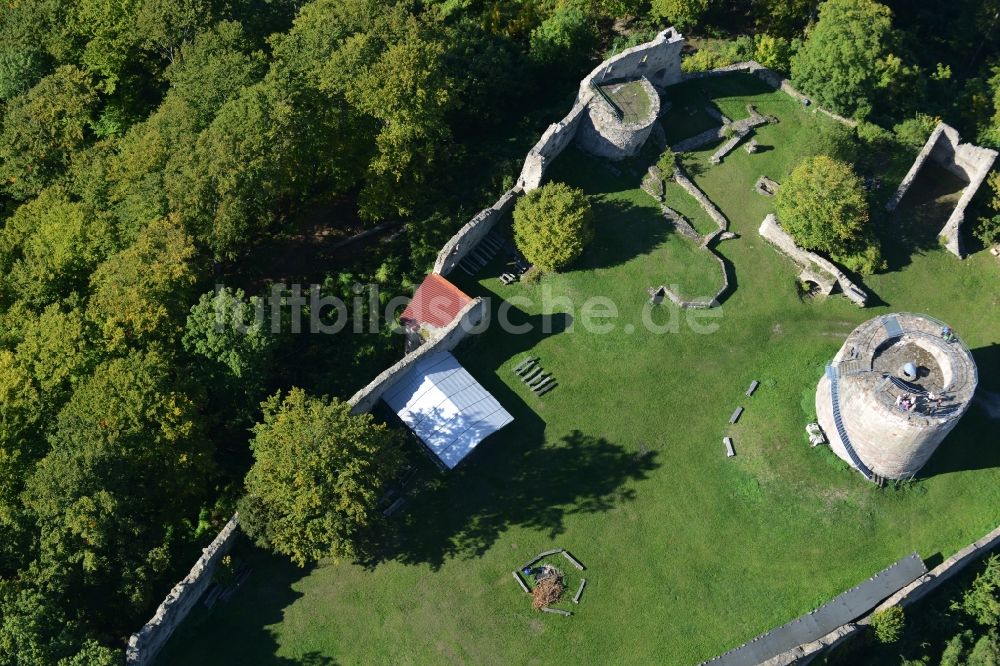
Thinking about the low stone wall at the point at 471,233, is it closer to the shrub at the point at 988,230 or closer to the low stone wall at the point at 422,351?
the low stone wall at the point at 422,351

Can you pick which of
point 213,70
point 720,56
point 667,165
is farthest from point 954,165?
point 213,70

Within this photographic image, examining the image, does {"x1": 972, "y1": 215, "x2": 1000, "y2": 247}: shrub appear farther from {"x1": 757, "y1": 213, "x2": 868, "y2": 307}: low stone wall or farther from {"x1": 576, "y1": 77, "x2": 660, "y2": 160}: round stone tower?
{"x1": 576, "y1": 77, "x2": 660, "y2": 160}: round stone tower

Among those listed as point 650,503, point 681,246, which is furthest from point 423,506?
point 681,246

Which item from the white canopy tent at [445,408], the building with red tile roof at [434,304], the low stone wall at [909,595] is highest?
the building with red tile roof at [434,304]

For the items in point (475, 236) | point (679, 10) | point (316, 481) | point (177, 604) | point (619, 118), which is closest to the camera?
point (177, 604)

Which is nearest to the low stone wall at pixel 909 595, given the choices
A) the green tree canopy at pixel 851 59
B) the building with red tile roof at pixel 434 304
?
the building with red tile roof at pixel 434 304

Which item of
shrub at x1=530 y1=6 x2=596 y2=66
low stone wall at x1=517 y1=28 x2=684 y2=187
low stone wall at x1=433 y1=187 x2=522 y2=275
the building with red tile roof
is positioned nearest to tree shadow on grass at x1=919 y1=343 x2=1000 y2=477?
the building with red tile roof

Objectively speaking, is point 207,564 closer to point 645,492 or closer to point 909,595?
point 645,492
